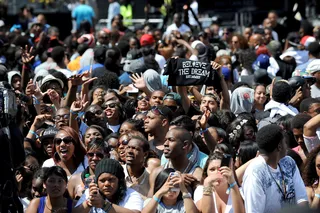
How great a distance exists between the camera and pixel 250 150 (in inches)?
320

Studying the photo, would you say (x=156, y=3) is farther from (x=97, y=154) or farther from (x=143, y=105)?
(x=97, y=154)

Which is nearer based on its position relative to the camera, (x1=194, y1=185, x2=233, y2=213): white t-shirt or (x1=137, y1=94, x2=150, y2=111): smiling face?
(x1=194, y1=185, x2=233, y2=213): white t-shirt

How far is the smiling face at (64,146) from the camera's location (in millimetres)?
8812

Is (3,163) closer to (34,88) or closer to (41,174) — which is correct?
(41,174)

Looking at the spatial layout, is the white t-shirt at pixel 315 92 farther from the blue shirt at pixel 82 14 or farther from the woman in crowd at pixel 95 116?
the blue shirt at pixel 82 14

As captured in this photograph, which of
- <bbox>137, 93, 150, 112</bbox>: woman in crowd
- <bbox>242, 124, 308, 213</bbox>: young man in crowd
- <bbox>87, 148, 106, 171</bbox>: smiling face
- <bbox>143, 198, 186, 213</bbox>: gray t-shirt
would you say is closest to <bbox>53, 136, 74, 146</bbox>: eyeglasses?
<bbox>87, 148, 106, 171</bbox>: smiling face

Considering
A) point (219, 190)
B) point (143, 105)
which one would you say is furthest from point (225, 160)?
point (143, 105)

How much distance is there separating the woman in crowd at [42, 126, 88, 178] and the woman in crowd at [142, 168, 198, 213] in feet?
5.19

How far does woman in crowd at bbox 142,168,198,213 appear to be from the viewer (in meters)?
7.14

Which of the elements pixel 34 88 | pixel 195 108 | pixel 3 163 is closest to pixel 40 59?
pixel 34 88

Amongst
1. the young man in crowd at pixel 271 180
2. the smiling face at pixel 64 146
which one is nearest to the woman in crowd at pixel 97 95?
the smiling face at pixel 64 146

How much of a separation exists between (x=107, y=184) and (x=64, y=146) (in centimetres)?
159

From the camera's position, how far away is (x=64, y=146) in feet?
29.0

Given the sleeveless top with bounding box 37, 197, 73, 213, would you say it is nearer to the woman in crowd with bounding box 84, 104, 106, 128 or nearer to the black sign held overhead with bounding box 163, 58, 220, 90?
the woman in crowd with bounding box 84, 104, 106, 128
